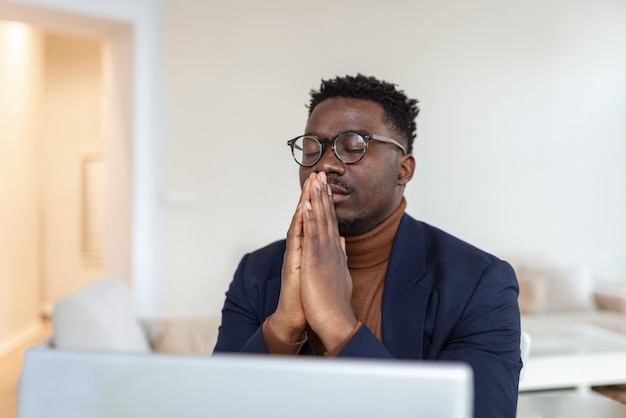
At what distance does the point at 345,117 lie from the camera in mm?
800

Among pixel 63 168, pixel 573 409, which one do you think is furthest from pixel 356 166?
pixel 63 168

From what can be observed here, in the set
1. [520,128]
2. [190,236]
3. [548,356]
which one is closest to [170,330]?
[190,236]

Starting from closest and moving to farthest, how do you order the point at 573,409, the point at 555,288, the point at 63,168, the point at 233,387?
the point at 233,387 < the point at 573,409 < the point at 555,288 < the point at 63,168

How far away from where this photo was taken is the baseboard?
3969 mm

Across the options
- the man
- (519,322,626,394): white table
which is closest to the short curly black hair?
the man

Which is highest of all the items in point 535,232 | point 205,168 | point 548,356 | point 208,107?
point 208,107

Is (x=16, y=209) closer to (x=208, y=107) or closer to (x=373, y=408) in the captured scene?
(x=208, y=107)

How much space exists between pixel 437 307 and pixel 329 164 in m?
0.25

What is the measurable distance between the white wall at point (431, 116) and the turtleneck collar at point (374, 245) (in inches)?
5.8

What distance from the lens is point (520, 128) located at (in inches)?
121

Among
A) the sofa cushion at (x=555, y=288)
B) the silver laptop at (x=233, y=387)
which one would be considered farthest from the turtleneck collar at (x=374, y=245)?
the sofa cushion at (x=555, y=288)

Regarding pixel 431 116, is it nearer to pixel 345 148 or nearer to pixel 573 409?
pixel 573 409

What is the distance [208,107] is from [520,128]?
1.47 m

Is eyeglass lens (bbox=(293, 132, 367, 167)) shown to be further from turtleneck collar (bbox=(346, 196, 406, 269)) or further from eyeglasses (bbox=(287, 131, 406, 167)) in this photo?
turtleneck collar (bbox=(346, 196, 406, 269))
